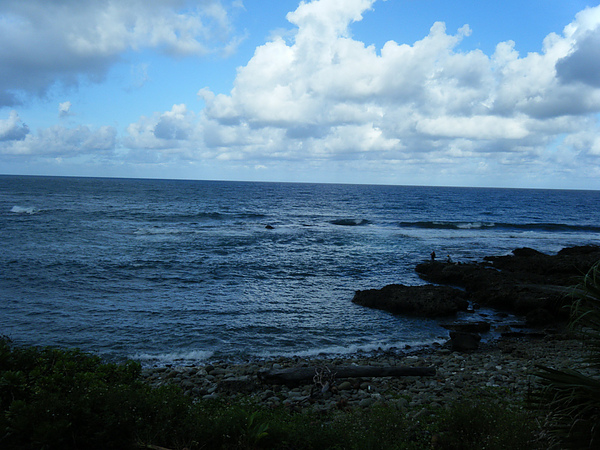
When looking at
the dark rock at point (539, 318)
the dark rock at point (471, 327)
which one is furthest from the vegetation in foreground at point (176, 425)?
the dark rock at point (539, 318)

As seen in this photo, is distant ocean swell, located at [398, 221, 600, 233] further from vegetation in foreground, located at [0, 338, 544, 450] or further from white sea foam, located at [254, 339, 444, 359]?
vegetation in foreground, located at [0, 338, 544, 450]

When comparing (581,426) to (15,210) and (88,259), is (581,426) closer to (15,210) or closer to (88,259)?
(88,259)

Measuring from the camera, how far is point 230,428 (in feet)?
18.7

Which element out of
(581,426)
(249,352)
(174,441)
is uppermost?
(581,426)

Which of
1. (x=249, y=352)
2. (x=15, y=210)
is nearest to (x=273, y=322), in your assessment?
(x=249, y=352)

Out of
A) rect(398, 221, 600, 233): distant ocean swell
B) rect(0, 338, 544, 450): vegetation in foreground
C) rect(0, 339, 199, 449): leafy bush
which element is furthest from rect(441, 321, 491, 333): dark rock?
rect(398, 221, 600, 233): distant ocean swell

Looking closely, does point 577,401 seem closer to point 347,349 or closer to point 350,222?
point 347,349

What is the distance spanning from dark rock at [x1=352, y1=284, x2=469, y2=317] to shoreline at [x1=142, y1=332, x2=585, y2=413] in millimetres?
4044

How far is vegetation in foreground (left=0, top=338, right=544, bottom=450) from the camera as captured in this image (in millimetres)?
5164

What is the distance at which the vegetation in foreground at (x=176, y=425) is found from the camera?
5164 millimetres

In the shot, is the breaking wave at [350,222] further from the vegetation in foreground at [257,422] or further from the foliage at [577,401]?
the foliage at [577,401]

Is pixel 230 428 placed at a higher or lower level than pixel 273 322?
higher

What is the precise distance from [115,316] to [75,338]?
2.22 meters

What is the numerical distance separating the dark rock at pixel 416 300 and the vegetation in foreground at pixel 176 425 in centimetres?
1121
